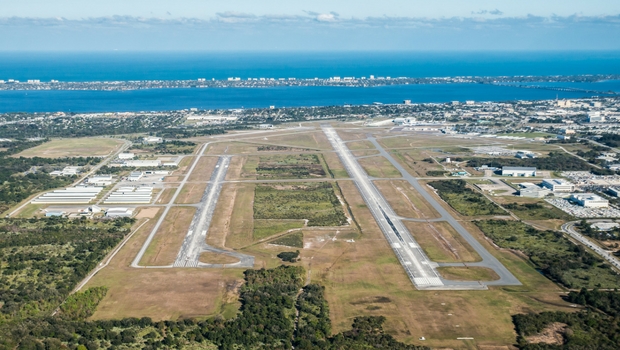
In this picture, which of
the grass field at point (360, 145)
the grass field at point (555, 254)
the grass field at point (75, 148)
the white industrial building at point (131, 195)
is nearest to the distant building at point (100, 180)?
the white industrial building at point (131, 195)

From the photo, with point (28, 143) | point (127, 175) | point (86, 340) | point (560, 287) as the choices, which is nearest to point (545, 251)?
point (560, 287)

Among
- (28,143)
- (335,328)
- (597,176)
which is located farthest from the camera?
(28,143)

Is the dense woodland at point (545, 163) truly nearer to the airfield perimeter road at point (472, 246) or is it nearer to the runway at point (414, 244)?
the runway at point (414, 244)

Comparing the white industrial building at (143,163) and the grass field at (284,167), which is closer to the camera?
the grass field at (284,167)

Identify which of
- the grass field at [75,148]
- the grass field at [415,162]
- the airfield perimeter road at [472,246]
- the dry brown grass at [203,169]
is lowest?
the grass field at [415,162]

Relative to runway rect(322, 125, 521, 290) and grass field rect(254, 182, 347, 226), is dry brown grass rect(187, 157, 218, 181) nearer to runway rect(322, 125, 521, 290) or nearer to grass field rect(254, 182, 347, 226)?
grass field rect(254, 182, 347, 226)

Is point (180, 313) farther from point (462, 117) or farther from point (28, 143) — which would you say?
point (462, 117)

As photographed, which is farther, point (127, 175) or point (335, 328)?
point (127, 175)
